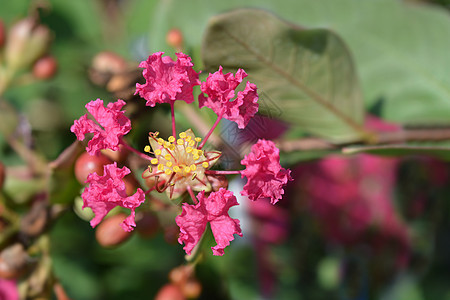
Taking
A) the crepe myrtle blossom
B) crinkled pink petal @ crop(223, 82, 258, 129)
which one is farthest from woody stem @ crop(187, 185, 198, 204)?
crinkled pink petal @ crop(223, 82, 258, 129)

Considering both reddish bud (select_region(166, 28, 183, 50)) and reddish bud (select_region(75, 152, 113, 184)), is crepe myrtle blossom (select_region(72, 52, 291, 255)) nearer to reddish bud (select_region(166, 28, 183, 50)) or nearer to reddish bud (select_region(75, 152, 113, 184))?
reddish bud (select_region(75, 152, 113, 184))

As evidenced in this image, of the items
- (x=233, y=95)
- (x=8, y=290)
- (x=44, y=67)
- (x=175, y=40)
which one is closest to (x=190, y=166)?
(x=233, y=95)

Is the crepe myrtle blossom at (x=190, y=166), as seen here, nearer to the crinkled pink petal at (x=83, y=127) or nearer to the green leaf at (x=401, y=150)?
the crinkled pink petal at (x=83, y=127)

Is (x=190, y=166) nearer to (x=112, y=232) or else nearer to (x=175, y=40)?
(x=112, y=232)

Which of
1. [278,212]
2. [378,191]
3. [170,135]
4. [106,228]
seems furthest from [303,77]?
[378,191]

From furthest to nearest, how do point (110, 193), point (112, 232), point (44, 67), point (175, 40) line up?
point (44, 67) → point (175, 40) → point (112, 232) → point (110, 193)

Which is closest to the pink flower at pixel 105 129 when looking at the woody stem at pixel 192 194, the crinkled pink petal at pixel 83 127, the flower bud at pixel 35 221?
the crinkled pink petal at pixel 83 127
